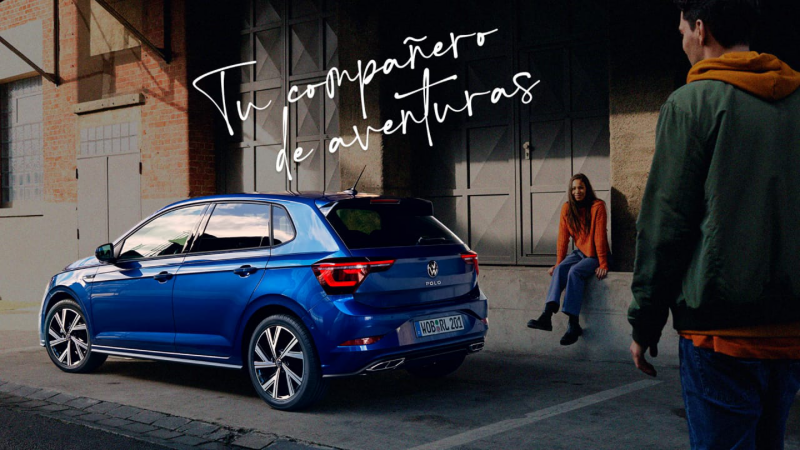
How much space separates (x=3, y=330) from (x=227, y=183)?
405 centimetres

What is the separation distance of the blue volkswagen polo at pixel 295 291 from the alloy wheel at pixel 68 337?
50 cm

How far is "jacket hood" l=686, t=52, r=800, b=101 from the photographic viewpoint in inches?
92.4

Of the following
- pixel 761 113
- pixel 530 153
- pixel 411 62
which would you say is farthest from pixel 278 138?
pixel 761 113

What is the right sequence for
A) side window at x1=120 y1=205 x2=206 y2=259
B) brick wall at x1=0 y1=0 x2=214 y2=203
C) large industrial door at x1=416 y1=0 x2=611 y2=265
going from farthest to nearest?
brick wall at x1=0 y1=0 x2=214 y2=203
large industrial door at x1=416 y1=0 x2=611 y2=265
side window at x1=120 y1=205 x2=206 y2=259

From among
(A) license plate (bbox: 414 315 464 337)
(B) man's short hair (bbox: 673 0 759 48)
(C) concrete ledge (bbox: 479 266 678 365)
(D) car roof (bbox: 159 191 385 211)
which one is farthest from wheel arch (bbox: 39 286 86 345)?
(B) man's short hair (bbox: 673 0 759 48)

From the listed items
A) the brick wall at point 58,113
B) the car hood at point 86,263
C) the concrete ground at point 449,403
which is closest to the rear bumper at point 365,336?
the concrete ground at point 449,403

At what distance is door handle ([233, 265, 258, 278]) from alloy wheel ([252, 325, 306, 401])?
0.46m

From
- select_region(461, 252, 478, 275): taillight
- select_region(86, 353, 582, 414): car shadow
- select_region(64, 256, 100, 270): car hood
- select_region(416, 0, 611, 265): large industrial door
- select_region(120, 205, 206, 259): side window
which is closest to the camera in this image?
select_region(86, 353, 582, 414): car shadow

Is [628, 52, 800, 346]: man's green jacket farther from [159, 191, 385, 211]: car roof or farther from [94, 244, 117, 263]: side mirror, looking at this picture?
[94, 244, 117, 263]: side mirror

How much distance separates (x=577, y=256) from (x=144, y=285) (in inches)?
173

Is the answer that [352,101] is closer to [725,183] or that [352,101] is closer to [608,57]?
[608,57]

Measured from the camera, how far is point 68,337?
314 inches

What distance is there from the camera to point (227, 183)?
13555 millimetres

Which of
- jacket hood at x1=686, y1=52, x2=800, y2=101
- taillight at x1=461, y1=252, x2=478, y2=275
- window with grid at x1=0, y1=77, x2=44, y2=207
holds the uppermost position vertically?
window with grid at x1=0, y1=77, x2=44, y2=207
